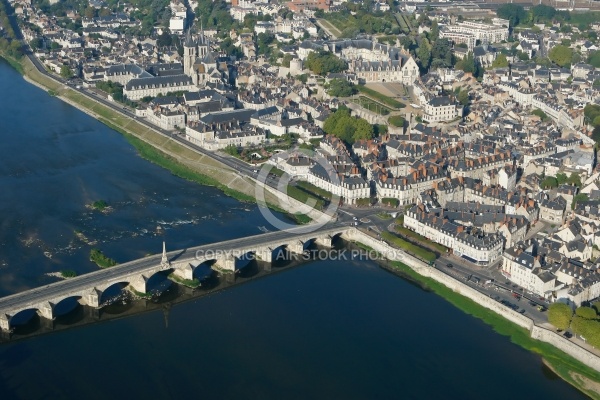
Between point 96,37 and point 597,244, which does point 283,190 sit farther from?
point 96,37

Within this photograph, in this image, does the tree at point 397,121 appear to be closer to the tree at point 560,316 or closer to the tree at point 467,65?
the tree at point 467,65

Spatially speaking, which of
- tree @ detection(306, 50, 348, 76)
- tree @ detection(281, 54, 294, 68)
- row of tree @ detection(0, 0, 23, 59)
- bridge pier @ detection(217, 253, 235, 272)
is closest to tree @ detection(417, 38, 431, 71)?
tree @ detection(306, 50, 348, 76)

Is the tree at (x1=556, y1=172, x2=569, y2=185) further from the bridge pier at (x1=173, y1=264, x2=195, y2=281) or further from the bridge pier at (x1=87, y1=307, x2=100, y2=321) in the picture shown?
the bridge pier at (x1=87, y1=307, x2=100, y2=321)

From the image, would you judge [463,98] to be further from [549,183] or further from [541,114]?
[549,183]

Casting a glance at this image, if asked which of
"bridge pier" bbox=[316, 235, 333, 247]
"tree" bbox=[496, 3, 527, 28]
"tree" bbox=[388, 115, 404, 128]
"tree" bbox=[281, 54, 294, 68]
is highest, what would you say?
"tree" bbox=[496, 3, 527, 28]

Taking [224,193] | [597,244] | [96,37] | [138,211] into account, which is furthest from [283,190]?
[96,37]

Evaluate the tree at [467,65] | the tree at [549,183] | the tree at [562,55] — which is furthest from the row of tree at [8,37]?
the tree at [549,183]
